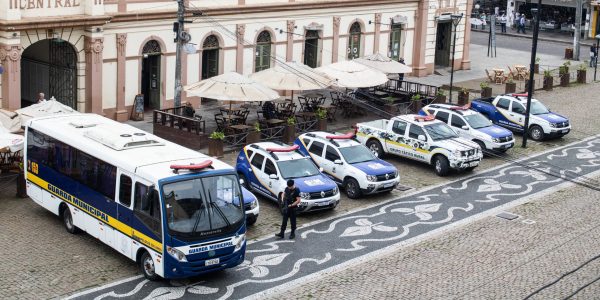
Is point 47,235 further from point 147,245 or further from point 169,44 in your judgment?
point 169,44

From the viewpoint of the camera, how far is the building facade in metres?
32.5

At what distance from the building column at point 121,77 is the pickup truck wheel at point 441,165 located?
12.4 m

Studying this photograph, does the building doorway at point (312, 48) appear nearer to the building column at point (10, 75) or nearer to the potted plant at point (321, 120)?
the potted plant at point (321, 120)

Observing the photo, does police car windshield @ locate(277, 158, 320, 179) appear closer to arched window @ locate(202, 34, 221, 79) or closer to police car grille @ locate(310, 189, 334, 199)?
police car grille @ locate(310, 189, 334, 199)

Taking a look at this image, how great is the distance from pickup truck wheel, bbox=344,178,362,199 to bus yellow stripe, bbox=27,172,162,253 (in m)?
8.59

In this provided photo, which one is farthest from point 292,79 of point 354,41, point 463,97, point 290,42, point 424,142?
point 354,41

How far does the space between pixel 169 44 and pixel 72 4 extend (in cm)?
531

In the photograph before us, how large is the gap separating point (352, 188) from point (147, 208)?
916 cm

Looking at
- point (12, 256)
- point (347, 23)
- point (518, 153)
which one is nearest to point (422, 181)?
point (518, 153)

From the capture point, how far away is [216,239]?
20.0 metres

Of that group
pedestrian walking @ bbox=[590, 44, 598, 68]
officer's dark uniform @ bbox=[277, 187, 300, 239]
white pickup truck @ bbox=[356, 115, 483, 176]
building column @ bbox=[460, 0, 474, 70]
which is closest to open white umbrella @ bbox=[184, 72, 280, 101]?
white pickup truck @ bbox=[356, 115, 483, 176]

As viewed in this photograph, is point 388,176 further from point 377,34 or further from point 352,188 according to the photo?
point 377,34

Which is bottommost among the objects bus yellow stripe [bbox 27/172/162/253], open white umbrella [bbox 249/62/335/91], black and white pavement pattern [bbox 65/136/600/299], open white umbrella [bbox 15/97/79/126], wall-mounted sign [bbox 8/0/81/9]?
black and white pavement pattern [bbox 65/136/600/299]

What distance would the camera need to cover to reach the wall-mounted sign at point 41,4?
3128cm
